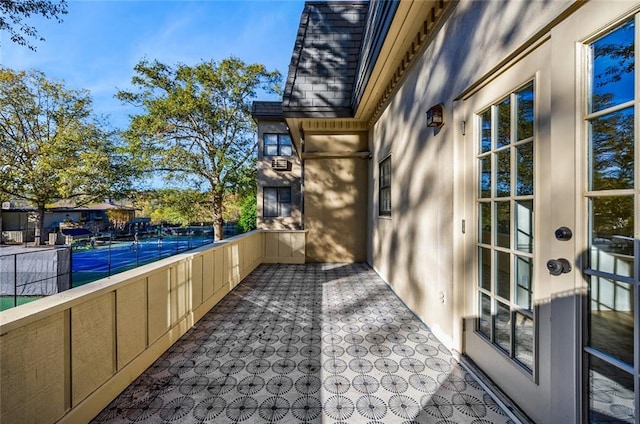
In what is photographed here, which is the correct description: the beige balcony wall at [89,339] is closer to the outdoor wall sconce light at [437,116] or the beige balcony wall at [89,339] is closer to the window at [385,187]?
the outdoor wall sconce light at [437,116]

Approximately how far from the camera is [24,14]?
10.8 feet

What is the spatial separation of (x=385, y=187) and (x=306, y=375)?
347 centimetres

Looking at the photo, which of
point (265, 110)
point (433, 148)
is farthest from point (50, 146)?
point (433, 148)

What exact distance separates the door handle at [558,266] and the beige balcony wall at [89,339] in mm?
2556

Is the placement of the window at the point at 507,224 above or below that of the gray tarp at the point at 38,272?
above

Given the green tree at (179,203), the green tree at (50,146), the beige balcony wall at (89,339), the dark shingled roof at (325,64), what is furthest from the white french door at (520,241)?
the green tree at (50,146)

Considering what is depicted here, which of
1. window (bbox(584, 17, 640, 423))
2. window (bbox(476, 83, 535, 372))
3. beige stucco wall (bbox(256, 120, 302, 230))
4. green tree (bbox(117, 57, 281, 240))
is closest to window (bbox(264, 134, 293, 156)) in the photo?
beige stucco wall (bbox(256, 120, 302, 230))

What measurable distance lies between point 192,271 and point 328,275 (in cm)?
276

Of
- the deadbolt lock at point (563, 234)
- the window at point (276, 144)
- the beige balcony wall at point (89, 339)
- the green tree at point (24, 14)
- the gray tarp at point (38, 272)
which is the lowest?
the gray tarp at point (38, 272)

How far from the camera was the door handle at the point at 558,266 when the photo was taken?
1248 mm

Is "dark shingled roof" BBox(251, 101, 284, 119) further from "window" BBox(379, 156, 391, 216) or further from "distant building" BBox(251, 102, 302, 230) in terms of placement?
"window" BBox(379, 156, 391, 216)

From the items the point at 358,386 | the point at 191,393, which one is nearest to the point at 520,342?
the point at 358,386

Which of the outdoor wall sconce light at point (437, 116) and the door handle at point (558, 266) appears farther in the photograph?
the outdoor wall sconce light at point (437, 116)

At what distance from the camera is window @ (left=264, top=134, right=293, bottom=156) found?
458 inches
